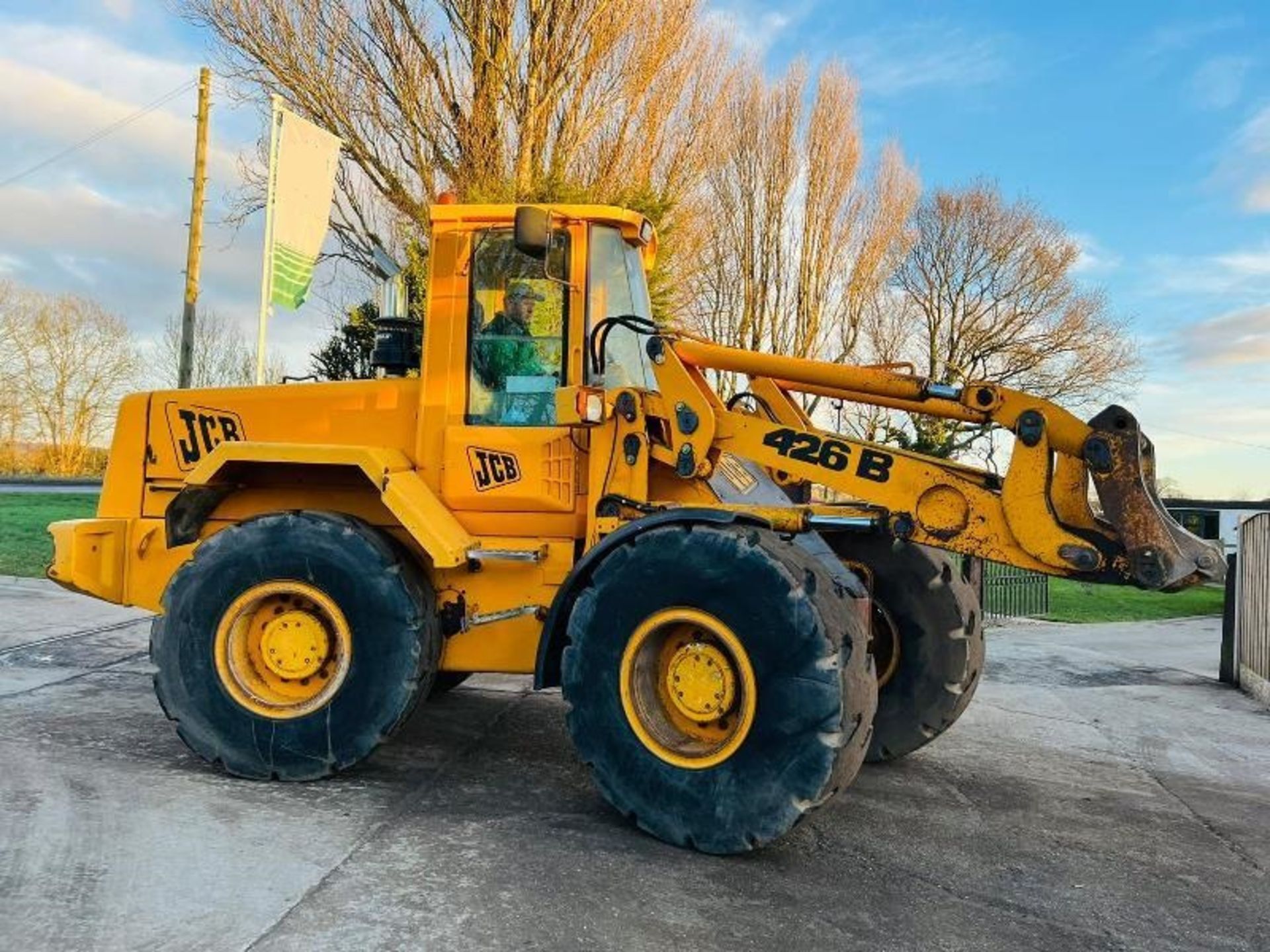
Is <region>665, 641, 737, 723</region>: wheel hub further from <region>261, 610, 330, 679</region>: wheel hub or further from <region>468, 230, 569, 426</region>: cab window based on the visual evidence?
<region>261, 610, 330, 679</region>: wheel hub

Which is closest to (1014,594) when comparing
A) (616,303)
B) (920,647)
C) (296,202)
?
(920,647)

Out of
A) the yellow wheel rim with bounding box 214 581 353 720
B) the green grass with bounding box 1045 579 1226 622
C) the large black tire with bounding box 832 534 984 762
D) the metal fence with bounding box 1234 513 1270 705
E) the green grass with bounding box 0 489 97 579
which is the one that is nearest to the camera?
the yellow wheel rim with bounding box 214 581 353 720

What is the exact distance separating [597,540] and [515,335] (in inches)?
43.3

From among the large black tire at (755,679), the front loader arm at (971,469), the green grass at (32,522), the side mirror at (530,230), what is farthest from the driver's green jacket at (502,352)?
the green grass at (32,522)

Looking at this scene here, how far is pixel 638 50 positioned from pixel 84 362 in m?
24.8

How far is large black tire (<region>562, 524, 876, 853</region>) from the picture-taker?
3764 millimetres

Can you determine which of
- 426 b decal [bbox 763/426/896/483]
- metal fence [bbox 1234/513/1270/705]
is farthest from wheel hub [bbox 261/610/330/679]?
metal fence [bbox 1234/513/1270/705]

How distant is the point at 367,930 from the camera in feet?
10.3

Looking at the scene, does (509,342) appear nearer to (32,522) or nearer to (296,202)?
(296,202)

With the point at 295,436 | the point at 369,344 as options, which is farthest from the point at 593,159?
the point at 295,436

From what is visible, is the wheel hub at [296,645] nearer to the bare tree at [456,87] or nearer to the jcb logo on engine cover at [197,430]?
the jcb logo on engine cover at [197,430]

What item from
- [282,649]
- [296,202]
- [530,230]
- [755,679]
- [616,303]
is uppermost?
[296,202]

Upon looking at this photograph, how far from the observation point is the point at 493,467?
4910 millimetres

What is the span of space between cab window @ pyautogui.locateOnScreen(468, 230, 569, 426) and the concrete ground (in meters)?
1.82
